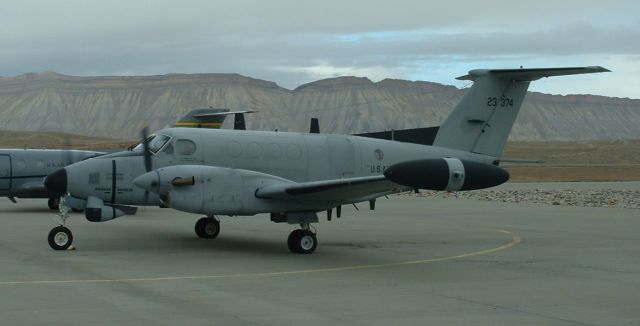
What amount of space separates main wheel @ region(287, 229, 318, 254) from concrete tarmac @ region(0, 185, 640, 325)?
0.26 m

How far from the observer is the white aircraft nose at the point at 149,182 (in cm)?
1650

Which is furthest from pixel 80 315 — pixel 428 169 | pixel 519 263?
pixel 519 263

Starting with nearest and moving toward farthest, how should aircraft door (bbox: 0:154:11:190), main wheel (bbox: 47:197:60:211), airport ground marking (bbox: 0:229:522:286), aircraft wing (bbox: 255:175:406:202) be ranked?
airport ground marking (bbox: 0:229:522:286), aircraft wing (bbox: 255:175:406:202), aircraft door (bbox: 0:154:11:190), main wheel (bbox: 47:197:60:211)

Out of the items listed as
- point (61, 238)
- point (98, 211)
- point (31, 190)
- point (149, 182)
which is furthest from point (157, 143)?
point (31, 190)

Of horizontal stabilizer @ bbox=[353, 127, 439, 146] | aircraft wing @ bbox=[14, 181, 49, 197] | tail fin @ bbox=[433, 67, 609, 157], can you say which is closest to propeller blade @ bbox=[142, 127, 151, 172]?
horizontal stabilizer @ bbox=[353, 127, 439, 146]

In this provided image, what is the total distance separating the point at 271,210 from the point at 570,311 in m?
7.92

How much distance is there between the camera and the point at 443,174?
1487cm

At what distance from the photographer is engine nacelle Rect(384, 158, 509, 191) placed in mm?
14680

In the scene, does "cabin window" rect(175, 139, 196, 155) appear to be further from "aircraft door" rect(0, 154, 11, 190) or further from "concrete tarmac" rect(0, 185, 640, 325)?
"aircraft door" rect(0, 154, 11, 190)

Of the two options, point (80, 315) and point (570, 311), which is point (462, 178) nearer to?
point (570, 311)

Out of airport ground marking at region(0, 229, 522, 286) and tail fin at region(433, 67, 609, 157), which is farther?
tail fin at region(433, 67, 609, 157)

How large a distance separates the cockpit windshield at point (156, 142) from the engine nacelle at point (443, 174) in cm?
582

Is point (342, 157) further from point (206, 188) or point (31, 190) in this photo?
point (31, 190)

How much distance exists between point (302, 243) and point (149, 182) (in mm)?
3617
